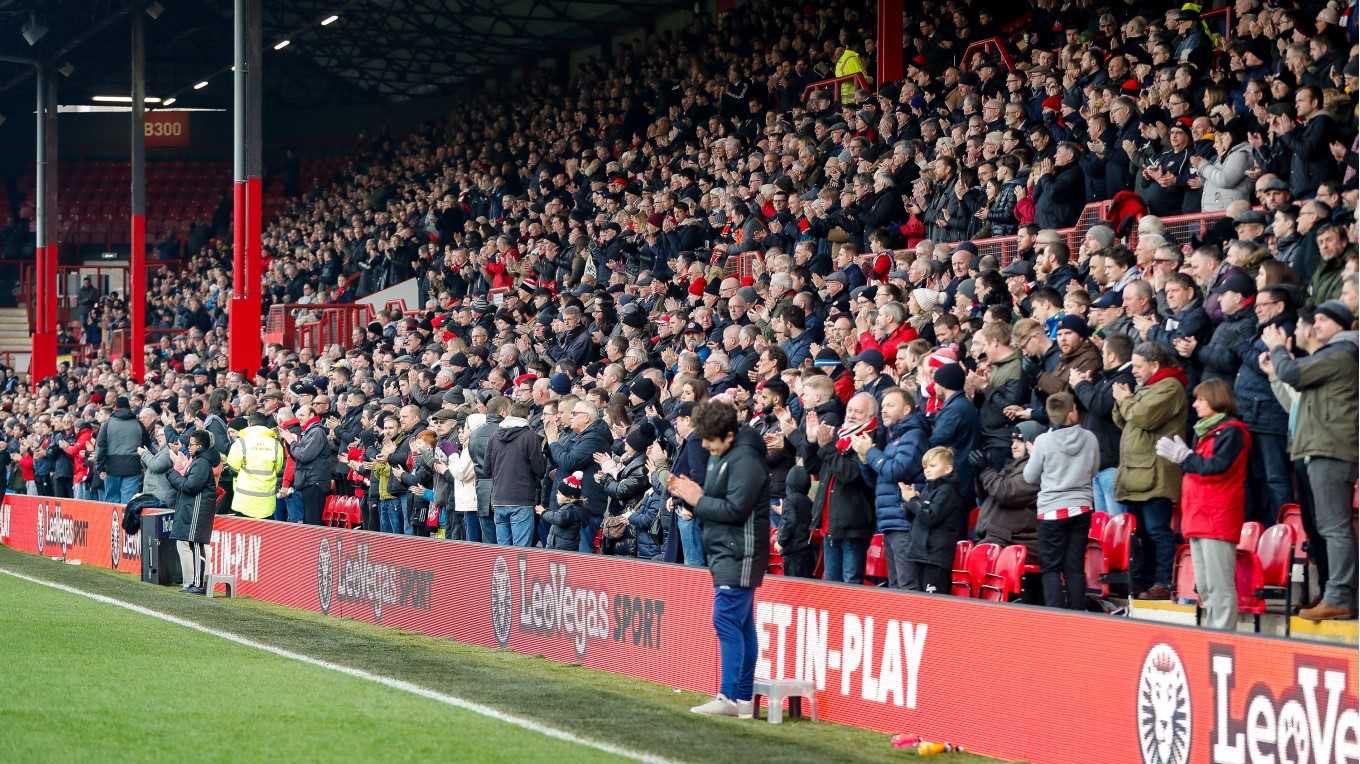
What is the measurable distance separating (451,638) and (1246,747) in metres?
8.28

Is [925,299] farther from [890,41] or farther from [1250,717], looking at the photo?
[890,41]

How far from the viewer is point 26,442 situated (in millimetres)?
32344

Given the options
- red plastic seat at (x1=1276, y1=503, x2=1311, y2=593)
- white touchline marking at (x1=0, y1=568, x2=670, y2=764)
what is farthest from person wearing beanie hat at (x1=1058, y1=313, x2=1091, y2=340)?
white touchline marking at (x1=0, y1=568, x2=670, y2=764)

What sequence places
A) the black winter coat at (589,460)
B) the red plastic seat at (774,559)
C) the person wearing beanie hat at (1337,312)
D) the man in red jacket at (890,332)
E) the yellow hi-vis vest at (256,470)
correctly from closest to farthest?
the person wearing beanie hat at (1337,312)
the red plastic seat at (774,559)
the man in red jacket at (890,332)
the black winter coat at (589,460)
the yellow hi-vis vest at (256,470)

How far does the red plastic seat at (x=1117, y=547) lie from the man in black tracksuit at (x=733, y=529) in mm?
2331

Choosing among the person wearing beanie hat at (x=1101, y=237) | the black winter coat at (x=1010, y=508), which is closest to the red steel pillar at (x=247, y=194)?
the person wearing beanie hat at (x=1101, y=237)

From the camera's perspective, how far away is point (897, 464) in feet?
37.0

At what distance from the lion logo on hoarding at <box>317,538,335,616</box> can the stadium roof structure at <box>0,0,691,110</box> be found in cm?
2040

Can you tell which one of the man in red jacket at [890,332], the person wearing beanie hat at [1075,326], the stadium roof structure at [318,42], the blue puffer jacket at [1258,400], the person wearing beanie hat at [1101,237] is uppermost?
the stadium roof structure at [318,42]

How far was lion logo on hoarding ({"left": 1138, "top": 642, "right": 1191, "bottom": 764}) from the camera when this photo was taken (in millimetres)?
7758

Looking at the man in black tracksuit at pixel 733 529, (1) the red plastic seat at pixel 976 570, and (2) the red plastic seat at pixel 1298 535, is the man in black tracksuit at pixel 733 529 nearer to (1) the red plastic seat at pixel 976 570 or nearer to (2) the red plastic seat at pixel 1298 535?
(1) the red plastic seat at pixel 976 570

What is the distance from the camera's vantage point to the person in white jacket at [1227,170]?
47.2 ft

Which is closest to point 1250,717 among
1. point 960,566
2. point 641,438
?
point 960,566

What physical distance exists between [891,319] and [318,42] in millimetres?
35269
